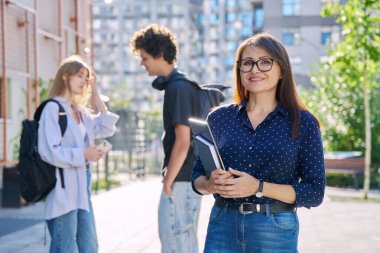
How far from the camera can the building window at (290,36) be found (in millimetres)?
54531

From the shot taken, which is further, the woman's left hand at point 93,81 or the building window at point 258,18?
the building window at point 258,18

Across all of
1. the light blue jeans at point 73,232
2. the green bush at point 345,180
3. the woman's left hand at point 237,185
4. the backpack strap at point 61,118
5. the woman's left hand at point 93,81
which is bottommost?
the green bush at point 345,180

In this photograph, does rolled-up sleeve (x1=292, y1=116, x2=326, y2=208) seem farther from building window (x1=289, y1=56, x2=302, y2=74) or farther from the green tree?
building window (x1=289, y1=56, x2=302, y2=74)

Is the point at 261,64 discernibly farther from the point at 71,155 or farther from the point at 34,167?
the point at 34,167

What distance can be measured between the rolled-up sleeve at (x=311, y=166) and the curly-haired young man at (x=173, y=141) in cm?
145

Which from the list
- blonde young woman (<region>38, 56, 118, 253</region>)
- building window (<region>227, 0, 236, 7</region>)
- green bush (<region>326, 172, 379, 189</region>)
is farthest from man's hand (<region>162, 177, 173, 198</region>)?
building window (<region>227, 0, 236, 7</region>)

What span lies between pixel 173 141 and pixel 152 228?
219 inches

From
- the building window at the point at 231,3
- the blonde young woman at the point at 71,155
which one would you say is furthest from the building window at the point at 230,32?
the blonde young woman at the point at 71,155

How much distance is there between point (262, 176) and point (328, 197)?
499 inches

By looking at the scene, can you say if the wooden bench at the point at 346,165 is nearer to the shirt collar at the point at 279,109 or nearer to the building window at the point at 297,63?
the shirt collar at the point at 279,109

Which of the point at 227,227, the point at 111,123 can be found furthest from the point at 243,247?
the point at 111,123

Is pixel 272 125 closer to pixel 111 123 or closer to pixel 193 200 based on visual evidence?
pixel 193 200

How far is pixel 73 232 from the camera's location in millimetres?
4809

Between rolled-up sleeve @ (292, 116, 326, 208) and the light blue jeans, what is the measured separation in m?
2.15
